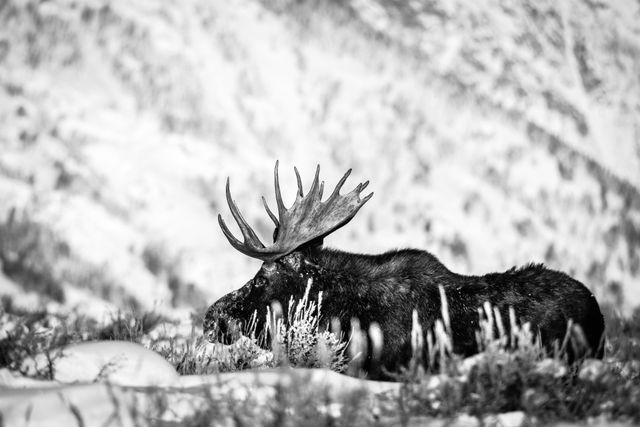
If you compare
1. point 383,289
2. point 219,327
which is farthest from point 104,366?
point 383,289

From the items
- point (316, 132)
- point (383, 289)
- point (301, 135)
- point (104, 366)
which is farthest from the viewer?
point (316, 132)

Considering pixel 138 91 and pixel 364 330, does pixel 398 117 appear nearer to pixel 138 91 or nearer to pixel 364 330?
pixel 138 91

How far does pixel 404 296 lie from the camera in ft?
15.9

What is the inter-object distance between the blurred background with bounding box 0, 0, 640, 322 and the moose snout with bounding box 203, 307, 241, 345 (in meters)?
3.36

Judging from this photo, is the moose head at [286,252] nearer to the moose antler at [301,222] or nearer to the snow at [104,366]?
the moose antler at [301,222]

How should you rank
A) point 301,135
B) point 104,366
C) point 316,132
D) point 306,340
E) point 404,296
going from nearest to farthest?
1. point 104,366
2. point 306,340
3. point 404,296
4. point 301,135
5. point 316,132

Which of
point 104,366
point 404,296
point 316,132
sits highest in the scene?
point 316,132

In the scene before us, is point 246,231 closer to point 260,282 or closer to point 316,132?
point 260,282

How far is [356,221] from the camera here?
12.3 m

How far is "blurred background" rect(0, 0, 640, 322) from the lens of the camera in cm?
998

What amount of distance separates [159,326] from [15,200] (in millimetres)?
4828

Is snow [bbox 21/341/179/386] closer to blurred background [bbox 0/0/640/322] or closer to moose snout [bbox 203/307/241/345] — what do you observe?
moose snout [bbox 203/307/241/345]

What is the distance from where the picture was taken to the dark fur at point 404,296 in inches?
180

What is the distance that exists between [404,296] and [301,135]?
29.5ft
